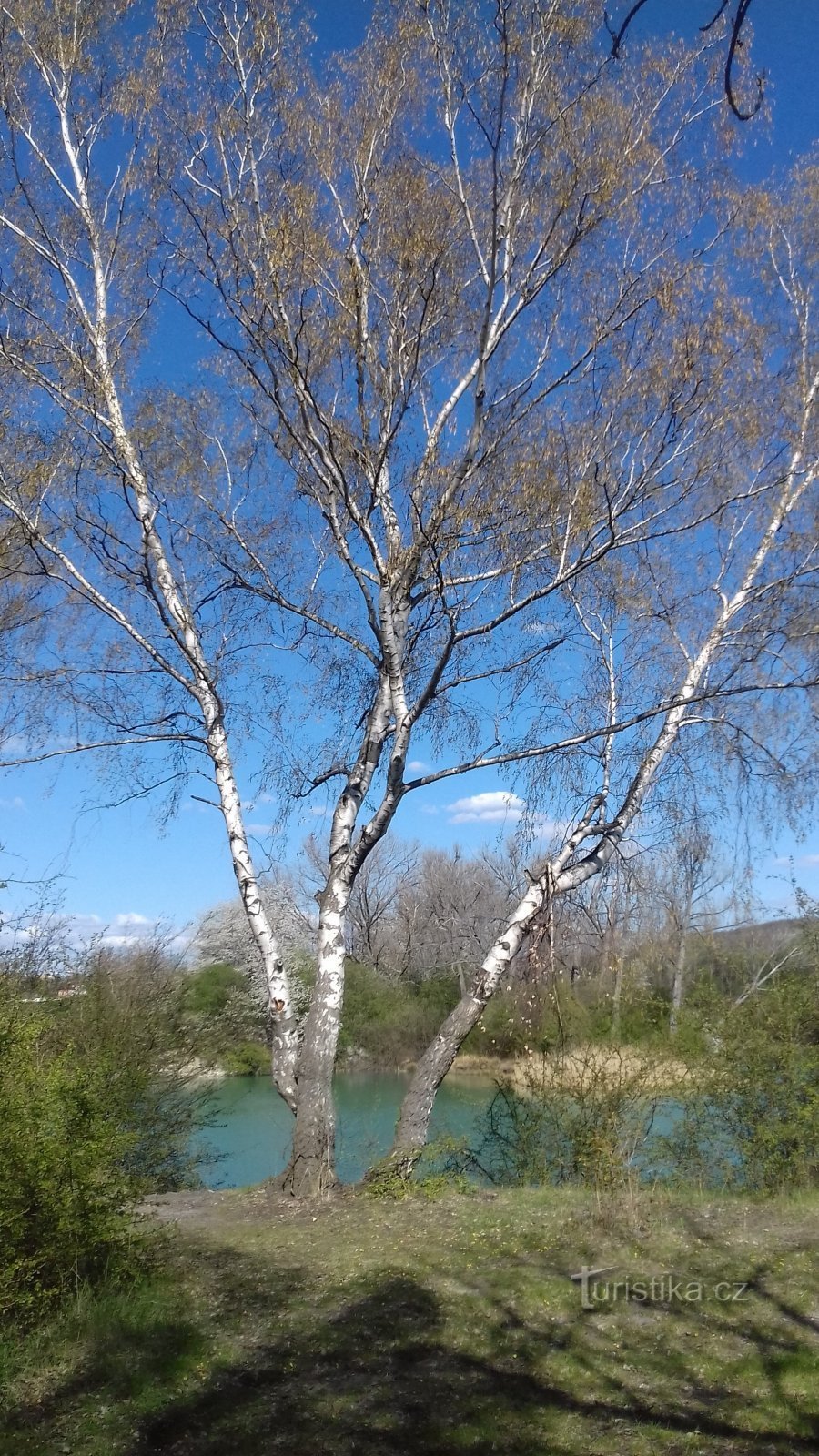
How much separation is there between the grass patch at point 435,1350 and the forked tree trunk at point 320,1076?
85 centimetres

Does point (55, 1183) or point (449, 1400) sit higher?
point (55, 1183)

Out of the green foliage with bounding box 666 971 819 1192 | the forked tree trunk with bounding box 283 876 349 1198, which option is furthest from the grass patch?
the green foliage with bounding box 666 971 819 1192

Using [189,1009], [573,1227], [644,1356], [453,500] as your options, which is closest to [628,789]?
[453,500]

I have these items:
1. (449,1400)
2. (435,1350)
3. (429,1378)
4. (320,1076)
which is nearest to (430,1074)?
(320,1076)

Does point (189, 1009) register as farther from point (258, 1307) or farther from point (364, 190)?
point (364, 190)

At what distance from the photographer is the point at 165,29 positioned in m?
8.29

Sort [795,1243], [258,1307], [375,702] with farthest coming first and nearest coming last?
[375,702] < [795,1243] < [258,1307]

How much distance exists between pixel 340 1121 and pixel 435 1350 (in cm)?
708

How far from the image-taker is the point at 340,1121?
36.8 ft

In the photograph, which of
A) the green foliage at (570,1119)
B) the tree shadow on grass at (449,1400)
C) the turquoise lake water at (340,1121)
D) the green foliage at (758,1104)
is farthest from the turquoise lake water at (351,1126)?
the tree shadow on grass at (449,1400)

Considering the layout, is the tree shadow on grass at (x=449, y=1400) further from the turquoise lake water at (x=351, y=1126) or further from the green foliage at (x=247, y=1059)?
the green foliage at (x=247, y=1059)

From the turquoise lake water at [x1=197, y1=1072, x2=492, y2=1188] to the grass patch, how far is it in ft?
8.66

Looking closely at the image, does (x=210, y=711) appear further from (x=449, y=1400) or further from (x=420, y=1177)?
(x=449, y=1400)

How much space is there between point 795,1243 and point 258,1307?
10.8 feet
